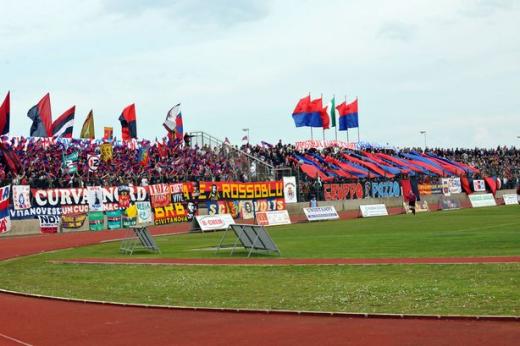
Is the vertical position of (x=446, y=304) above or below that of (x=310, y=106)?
below

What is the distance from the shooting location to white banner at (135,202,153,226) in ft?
151

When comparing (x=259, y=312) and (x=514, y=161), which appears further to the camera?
(x=514, y=161)

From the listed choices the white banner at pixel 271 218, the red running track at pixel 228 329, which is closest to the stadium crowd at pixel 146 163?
the white banner at pixel 271 218

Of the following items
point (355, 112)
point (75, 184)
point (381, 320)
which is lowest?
point (381, 320)

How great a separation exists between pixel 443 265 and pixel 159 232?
26890mm

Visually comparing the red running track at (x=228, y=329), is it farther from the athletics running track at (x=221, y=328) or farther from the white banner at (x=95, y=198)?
the white banner at (x=95, y=198)

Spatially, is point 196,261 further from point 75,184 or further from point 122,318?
point 75,184

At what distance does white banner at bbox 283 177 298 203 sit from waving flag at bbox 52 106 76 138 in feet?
55.7

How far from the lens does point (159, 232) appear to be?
42844 mm

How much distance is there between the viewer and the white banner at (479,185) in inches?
2923

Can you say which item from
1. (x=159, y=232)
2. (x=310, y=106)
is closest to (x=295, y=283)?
(x=159, y=232)

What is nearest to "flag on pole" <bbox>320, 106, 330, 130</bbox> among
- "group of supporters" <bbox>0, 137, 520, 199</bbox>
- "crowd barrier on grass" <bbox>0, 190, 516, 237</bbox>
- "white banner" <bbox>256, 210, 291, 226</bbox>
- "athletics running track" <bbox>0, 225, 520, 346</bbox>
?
"group of supporters" <bbox>0, 137, 520, 199</bbox>

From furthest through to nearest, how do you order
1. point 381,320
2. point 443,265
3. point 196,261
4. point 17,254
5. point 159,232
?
point 159,232
point 17,254
point 196,261
point 443,265
point 381,320

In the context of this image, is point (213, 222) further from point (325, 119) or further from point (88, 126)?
point (325, 119)
